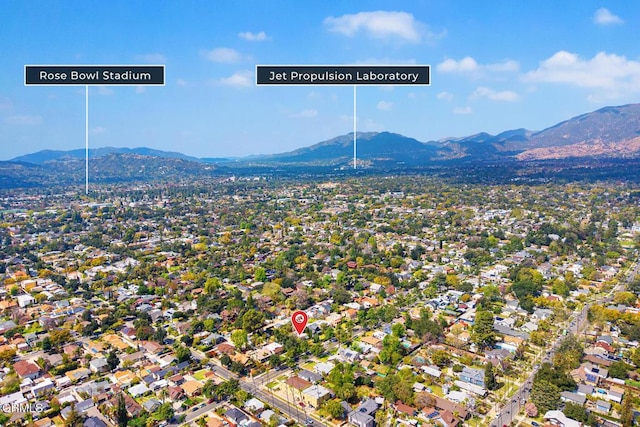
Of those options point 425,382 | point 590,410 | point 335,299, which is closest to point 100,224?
point 335,299

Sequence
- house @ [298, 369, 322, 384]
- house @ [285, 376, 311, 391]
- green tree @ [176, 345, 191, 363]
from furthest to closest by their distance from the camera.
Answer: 1. green tree @ [176, 345, 191, 363]
2. house @ [298, 369, 322, 384]
3. house @ [285, 376, 311, 391]

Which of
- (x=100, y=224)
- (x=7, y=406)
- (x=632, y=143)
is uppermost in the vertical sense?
(x=632, y=143)

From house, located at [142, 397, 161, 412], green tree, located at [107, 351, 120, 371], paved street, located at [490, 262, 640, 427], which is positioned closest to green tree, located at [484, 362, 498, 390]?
paved street, located at [490, 262, 640, 427]

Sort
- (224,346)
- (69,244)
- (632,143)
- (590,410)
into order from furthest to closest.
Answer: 1. (632,143)
2. (69,244)
3. (224,346)
4. (590,410)

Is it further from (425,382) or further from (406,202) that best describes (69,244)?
(406,202)

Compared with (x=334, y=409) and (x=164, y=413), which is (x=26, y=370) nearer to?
(x=164, y=413)

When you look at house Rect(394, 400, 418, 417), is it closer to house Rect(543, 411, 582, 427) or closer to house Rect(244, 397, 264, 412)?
house Rect(543, 411, 582, 427)

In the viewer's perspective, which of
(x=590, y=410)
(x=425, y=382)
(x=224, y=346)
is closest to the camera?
(x=590, y=410)
